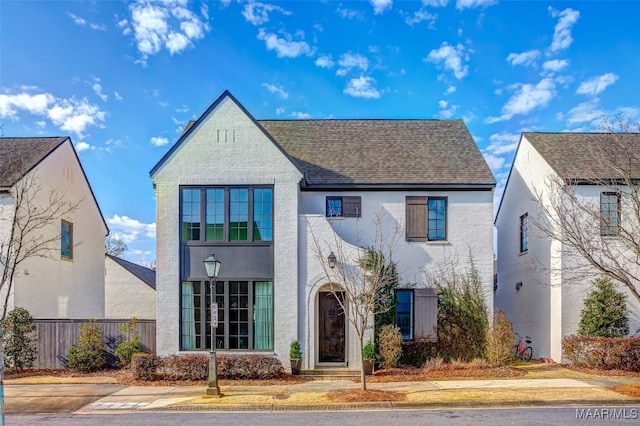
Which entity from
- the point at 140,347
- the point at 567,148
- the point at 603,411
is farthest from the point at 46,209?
the point at 567,148

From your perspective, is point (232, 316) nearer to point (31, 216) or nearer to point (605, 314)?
point (31, 216)

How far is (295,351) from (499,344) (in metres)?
6.39

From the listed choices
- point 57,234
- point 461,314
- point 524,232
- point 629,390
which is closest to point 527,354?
point 461,314

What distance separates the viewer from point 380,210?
16250 millimetres

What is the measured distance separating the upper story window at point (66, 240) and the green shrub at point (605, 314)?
19197 mm

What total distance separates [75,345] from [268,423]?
8.90 metres

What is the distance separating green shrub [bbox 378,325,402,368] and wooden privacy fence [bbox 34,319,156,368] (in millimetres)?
7365

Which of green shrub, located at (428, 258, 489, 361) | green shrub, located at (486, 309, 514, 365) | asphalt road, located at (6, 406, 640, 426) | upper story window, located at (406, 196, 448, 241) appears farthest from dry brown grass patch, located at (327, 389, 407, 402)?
upper story window, located at (406, 196, 448, 241)

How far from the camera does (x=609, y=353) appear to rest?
14.2 meters

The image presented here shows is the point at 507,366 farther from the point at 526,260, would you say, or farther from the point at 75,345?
the point at 75,345

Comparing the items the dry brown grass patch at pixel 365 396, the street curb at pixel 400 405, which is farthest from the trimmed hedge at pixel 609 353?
the dry brown grass patch at pixel 365 396

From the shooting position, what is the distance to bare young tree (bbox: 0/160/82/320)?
15.5 m

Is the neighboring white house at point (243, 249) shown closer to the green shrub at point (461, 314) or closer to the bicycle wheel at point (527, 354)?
the green shrub at point (461, 314)

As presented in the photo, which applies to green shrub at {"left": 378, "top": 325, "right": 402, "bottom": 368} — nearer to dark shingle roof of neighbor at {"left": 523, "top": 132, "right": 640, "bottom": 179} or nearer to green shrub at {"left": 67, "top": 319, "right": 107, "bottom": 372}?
dark shingle roof of neighbor at {"left": 523, "top": 132, "right": 640, "bottom": 179}
